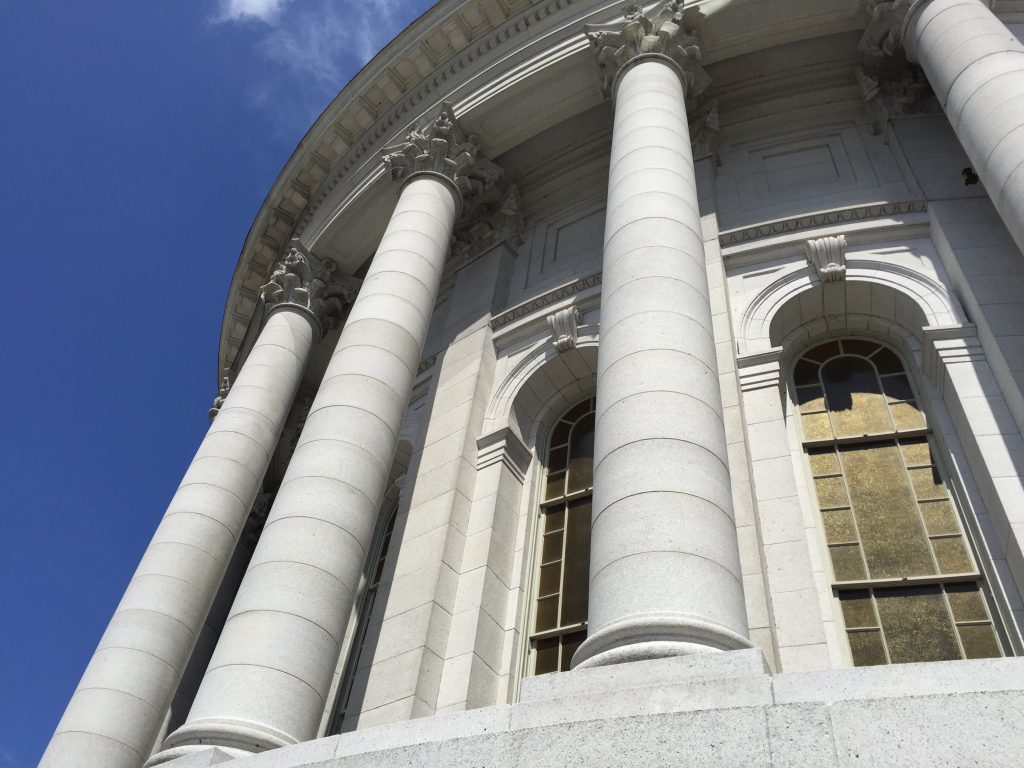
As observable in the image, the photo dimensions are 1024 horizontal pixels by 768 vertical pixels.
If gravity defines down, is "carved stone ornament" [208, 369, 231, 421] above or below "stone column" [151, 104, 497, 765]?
above

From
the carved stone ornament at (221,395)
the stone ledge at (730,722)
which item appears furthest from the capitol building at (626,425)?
the carved stone ornament at (221,395)

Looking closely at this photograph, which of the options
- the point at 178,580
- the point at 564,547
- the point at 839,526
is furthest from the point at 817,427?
the point at 178,580

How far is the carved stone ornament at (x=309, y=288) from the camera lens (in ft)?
79.2

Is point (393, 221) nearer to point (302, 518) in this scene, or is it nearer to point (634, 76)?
point (634, 76)

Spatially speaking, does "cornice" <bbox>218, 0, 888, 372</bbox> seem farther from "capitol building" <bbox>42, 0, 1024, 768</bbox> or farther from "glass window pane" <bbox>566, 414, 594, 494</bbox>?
"glass window pane" <bbox>566, 414, 594, 494</bbox>

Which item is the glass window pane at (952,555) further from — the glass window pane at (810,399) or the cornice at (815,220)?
the cornice at (815,220)

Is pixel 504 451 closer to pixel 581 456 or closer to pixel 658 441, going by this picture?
pixel 581 456

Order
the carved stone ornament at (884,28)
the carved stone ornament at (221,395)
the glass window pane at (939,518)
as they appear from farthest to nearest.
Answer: the carved stone ornament at (221,395)
the carved stone ornament at (884,28)
the glass window pane at (939,518)

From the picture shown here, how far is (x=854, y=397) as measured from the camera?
17203 mm

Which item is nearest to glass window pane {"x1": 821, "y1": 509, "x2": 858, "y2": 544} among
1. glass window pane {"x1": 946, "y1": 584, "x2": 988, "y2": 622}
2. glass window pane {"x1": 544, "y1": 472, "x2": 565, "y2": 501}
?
glass window pane {"x1": 946, "y1": 584, "x2": 988, "y2": 622}

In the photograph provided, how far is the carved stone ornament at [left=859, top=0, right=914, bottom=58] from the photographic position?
18.8m

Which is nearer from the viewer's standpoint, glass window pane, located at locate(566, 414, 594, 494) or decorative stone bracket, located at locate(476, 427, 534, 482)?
glass window pane, located at locate(566, 414, 594, 494)

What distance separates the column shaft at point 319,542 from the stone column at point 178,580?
3874 mm

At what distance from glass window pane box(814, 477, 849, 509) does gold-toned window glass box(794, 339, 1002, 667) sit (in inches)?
0.7
